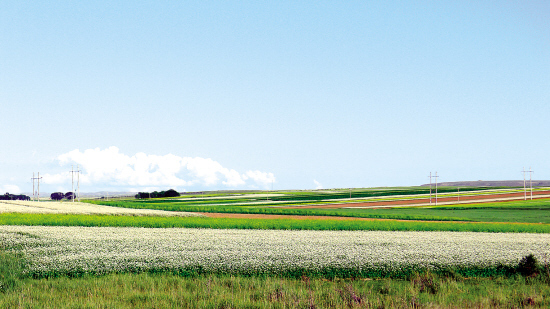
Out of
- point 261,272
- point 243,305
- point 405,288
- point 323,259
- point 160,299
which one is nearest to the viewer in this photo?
point 243,305

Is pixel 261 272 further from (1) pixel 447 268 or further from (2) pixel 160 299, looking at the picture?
(1) pixel 447 268

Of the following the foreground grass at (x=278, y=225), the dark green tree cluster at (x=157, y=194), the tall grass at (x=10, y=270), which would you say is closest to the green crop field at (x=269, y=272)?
the tall grass at (x=10, y=270)

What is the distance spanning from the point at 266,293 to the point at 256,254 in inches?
202

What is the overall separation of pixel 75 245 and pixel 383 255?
47.0 feet

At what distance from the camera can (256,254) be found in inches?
675

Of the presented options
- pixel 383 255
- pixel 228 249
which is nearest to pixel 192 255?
pixel 228 249

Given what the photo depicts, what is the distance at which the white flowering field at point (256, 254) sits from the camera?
1533 centimetres

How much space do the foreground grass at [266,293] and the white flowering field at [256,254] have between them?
0.92m

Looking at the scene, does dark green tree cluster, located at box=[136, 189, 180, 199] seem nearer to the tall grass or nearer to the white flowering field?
the white flowering field

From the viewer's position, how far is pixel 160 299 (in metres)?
11.7

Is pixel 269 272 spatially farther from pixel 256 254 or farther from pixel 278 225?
pixel 278 225

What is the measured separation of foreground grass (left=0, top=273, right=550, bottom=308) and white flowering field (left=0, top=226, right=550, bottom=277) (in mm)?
917

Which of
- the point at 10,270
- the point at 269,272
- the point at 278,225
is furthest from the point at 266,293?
the point at 278,225

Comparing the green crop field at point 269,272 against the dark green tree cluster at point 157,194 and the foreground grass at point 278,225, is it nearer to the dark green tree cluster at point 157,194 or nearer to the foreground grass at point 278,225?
the foreground grass at point 278,225
